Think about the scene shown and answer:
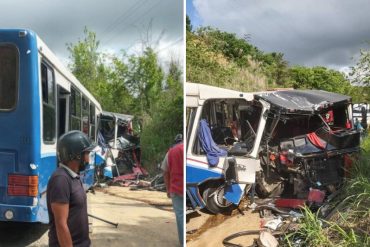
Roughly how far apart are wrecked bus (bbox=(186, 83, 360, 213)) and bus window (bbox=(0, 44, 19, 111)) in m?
1.69

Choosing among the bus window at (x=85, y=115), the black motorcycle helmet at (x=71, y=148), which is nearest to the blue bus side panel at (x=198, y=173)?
the black motorcycle helmet at (x=71, y=148)

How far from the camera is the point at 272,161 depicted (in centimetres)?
448

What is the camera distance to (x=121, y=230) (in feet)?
18.5

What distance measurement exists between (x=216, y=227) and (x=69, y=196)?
5.92 feet

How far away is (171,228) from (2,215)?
6.99ft

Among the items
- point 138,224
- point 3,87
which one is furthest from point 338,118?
point 3,87

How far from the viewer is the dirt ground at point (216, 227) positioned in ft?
12.0

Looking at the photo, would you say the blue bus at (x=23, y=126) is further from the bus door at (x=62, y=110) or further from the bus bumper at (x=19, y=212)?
the bus door at (x=62, y=110)

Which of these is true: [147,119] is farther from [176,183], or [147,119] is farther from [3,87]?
[176,183]

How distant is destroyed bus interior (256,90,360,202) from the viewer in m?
4.26

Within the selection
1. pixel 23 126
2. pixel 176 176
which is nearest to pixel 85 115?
pixel 23 126

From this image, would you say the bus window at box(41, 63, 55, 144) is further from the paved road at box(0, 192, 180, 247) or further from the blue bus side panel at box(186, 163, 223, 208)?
the blue bus side panel at box(186, 163, 223, 208)

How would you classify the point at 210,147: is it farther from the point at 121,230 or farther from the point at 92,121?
the point at 92,121

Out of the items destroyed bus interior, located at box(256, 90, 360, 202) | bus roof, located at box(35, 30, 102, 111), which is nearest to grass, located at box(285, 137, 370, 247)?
destroyed bus interior, located at box(256, 90, 360, 202)
